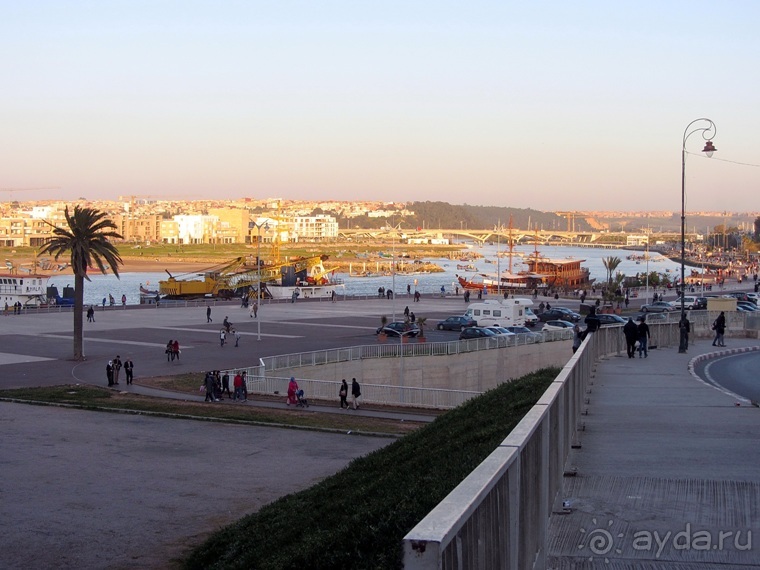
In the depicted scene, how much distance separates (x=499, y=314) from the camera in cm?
5119

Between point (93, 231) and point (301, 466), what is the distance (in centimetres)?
2583

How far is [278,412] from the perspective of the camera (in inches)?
1019

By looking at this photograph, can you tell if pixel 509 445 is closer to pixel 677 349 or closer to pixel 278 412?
pixel 278 412

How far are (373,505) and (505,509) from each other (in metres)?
4.04

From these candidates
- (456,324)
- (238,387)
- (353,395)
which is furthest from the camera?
(456,324)

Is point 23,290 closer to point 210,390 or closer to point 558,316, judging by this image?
point 558,316

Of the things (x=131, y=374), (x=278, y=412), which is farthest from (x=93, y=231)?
(x=278, y=412)

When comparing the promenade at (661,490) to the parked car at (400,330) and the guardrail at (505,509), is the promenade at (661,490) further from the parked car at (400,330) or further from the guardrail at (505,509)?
the parked car at (400,330)

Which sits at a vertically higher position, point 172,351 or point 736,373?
point 736,373

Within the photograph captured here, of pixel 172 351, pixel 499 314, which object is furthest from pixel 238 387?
Answer: pixel 499 314

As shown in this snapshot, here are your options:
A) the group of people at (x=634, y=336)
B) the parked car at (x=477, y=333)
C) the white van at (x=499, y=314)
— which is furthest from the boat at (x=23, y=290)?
the group of people at (x=634, y=336)

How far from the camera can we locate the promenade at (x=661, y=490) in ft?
21.2

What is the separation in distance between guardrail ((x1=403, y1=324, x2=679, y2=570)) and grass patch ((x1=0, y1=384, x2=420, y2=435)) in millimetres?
15955

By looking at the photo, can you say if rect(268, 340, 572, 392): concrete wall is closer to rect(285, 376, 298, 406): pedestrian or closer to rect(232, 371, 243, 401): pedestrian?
rect(232, 371, 243, 401): pedestrian
